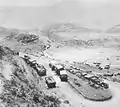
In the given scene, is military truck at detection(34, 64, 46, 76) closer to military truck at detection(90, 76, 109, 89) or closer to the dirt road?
the dirt road

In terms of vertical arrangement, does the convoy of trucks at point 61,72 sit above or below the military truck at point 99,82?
above

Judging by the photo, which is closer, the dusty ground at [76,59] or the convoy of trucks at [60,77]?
the dusty ground at [76,59]

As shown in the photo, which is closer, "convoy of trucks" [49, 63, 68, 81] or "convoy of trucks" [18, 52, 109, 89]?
"convoy of trucks" [18, 52, 109, 89]

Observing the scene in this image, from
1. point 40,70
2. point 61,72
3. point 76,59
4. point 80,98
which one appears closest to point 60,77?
point 61,72

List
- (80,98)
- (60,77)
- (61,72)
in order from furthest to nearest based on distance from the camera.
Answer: (61,72) < (60,77) < (80,98)

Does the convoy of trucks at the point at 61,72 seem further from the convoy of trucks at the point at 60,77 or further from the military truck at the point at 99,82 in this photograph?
the military truck at the point at 99,82

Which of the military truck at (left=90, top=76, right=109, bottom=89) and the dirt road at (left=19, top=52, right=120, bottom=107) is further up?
the military truck at (left=90, top=76, right=109, bottom=89)

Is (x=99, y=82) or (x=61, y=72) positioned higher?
(x=61, y=72)

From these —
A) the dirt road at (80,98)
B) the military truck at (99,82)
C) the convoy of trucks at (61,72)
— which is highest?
the convoy of trucks at (61,72)

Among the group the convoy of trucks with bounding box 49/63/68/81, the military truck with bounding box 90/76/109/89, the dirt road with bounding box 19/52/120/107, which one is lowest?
the dirt road with bounding box 19/52/120/107

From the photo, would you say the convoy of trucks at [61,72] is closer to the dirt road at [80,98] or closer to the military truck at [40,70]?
the dirt road at [80,98]

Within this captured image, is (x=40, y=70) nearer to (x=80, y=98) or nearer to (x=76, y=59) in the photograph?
(x=80, y=98)
